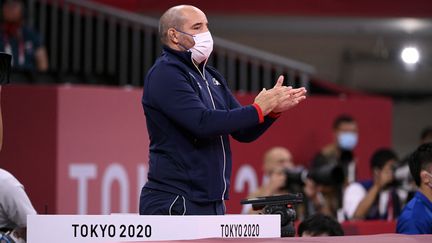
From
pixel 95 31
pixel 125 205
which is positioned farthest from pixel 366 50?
pixel 125 205

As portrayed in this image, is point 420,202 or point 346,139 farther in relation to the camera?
point 346,139

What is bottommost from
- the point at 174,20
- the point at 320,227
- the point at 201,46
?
the point at 320,227

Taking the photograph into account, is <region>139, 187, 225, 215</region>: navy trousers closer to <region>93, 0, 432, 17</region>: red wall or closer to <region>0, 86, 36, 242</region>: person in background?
<region>0, 86, 36, 242</region>: person in background

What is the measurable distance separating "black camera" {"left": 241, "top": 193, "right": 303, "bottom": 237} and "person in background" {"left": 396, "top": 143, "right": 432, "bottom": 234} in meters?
0.80

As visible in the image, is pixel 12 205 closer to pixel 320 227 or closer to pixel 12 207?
pixel 12 207

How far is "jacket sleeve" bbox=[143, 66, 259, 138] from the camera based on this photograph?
468cm

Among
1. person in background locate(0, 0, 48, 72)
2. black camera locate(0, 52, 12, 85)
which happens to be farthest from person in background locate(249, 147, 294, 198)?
black camera locate(0, 52, 12, 85)

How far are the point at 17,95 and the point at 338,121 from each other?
305cm

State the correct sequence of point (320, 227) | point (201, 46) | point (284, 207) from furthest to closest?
point (320, 227), point (201, 46), point (284, 207)

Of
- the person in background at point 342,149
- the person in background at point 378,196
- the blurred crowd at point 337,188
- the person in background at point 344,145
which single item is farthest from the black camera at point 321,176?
the person in background at point 344,145

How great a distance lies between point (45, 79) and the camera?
968 centimetres

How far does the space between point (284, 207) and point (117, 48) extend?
666cm

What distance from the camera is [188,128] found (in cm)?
472

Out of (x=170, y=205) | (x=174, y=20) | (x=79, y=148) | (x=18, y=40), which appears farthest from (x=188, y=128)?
(x=18, y=40)
